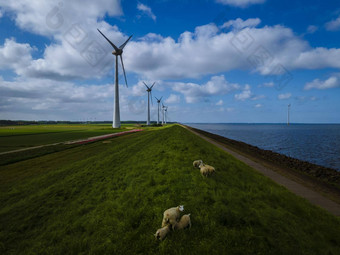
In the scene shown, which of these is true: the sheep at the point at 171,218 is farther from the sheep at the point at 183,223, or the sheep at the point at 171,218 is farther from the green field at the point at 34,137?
the green field at the point at 34,137

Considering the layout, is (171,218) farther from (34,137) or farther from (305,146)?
(34,137)

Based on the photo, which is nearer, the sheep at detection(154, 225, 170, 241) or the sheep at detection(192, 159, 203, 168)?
the sheep at detection(154, 225, 170, 241)

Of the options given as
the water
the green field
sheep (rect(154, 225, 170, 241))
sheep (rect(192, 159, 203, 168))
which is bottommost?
the water

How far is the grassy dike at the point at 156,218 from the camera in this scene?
4.91 meters

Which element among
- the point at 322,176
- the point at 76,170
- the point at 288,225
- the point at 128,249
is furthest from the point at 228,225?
the point at 322,176

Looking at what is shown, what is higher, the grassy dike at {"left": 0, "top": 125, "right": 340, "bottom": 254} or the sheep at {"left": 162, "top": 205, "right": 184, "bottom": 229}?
the sheep at {"left": 162, "top": 205, "right": 184, "bottom": 229}

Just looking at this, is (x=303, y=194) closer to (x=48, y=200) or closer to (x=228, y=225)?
(x=228, y=225)

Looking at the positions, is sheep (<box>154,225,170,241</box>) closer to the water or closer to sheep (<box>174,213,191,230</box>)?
sheep (<box>174,213,191,230</box>)

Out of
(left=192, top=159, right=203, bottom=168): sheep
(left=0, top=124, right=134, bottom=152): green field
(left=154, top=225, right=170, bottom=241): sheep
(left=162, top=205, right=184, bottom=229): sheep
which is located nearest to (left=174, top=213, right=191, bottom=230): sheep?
(left=162, top=205, right=184, bottom=229): sheep

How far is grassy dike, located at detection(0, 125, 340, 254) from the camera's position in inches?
193

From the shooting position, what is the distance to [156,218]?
609 cm

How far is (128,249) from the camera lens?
4.98 metres

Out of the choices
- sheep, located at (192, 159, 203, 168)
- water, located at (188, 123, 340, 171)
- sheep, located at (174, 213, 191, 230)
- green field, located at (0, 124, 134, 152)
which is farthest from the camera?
green field, located at (0, 124, 134, 152)

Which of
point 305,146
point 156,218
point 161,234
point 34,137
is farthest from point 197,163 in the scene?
point 34,137
